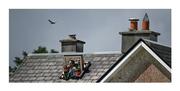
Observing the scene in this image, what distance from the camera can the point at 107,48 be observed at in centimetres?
869

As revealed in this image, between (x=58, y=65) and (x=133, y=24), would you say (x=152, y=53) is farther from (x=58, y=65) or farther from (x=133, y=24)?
(x=58, y=65)

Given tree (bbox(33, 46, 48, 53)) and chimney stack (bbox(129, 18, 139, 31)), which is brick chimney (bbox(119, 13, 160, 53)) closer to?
chimney stack (bbox(129, 18, 139, 31))

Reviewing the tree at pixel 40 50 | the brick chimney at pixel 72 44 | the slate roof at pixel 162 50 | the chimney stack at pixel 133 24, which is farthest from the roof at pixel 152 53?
the tree at pixel 40 50

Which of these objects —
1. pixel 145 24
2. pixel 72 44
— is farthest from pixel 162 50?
pixel 72 44

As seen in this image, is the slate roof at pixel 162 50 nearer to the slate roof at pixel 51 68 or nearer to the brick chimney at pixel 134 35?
the brick chimney at pixel 134 35

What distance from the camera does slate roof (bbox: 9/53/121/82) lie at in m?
8.84

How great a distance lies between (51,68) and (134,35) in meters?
1.14

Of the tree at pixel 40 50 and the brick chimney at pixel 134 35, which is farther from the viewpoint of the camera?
the tree at pixel 40 50

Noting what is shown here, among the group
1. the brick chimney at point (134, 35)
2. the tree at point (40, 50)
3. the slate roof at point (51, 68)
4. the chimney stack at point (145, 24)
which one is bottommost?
the slate roof at point (51, 68)

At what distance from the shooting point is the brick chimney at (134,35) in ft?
28.0

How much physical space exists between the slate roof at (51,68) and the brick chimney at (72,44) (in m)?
0.12

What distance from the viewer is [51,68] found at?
9.04 m
